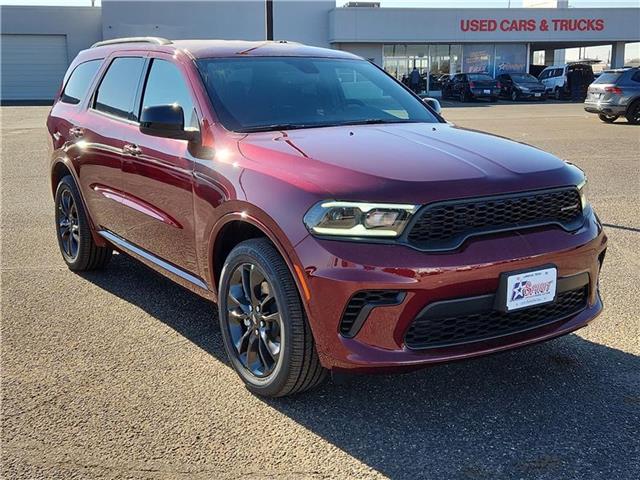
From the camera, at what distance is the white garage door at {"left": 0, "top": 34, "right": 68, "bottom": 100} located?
4009cm

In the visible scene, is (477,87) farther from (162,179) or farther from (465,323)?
(465,323)

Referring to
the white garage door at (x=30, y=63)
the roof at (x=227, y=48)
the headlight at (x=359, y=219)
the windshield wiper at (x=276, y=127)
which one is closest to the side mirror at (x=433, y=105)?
the roof at (x=227, y=48)

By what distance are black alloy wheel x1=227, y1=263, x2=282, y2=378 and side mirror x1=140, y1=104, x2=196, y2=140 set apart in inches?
36.8

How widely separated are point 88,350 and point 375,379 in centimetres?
179

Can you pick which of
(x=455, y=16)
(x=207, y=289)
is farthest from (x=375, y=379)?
(x=455, y=16)

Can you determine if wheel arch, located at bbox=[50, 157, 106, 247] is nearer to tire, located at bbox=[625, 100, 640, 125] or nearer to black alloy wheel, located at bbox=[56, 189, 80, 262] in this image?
black alloy wheel, located at bbox=[56, 189, 80, 262]

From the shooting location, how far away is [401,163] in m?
3.29

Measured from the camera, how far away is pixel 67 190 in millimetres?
5840

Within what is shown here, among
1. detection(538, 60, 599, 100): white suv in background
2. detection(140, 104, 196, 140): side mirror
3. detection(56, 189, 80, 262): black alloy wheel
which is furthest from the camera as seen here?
detection(538, 60, 599, 100): white suv in background

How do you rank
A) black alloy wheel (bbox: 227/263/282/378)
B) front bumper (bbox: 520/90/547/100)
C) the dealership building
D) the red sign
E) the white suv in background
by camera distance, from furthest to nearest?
the red sign
the dealership building
the white suv in background
front bumper (bbox: 520/90/547/100)
black alloy wheel (bbox: 227/263/282/378)

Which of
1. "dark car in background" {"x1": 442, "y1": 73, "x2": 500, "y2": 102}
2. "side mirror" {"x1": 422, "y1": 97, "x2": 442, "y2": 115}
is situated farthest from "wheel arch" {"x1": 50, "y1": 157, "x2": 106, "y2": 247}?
"dark car in background" {"x1": 442, "y1": 73, "x2": 500, "y2": 102}

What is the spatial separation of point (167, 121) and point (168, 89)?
→ 2.17 ft

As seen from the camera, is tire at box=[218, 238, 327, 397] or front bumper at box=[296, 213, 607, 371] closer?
front bumper at box=[296, 213, 607, 371]

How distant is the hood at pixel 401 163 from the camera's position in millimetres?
3078
